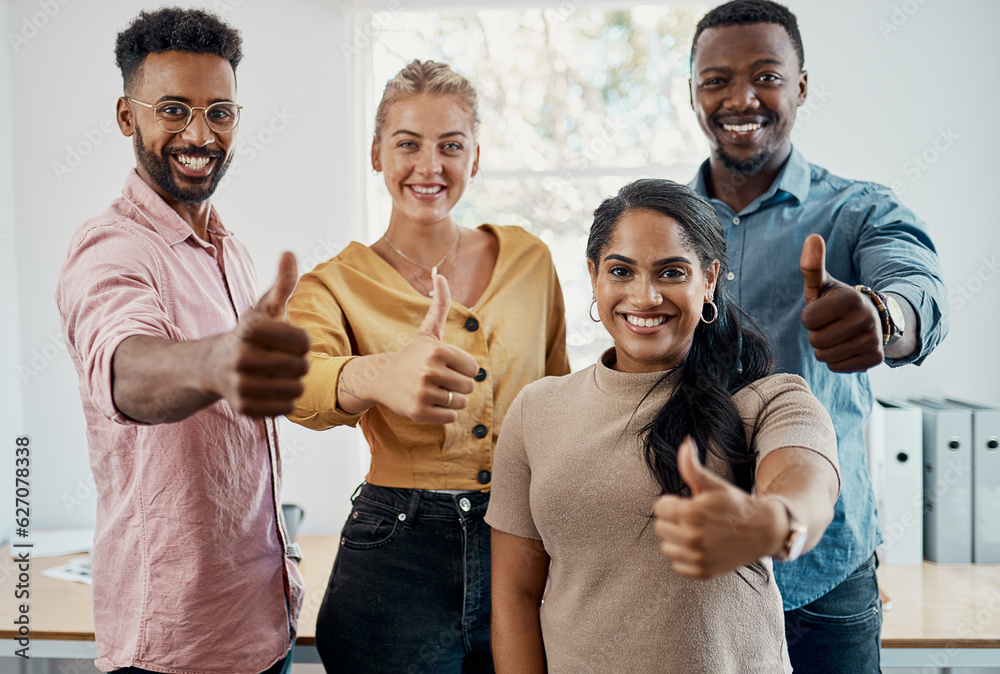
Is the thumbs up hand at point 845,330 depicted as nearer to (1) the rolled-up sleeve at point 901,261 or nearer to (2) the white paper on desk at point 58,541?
(1) the rolled-up sleeve at point 901,261

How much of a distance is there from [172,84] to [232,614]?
94cm

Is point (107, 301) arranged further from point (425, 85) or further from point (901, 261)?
point (901, 261)

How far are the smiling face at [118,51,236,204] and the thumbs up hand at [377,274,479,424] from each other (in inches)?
23.5

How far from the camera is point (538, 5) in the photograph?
2592 mm

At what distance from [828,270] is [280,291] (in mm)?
1133

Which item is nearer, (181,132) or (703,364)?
(703,364)

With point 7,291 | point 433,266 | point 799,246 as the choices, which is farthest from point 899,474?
point 7,291

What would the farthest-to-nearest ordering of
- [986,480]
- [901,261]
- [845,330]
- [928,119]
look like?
1. [928,119]
2. [986,480]
3. [901,261]
4. [845,330]

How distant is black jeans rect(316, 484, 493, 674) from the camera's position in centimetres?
144

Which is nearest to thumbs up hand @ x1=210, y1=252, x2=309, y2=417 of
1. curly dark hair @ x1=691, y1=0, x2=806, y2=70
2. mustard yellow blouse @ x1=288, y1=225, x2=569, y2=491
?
mustard yellow blouse @ x1=288, y1=225, x2=569, y2=491

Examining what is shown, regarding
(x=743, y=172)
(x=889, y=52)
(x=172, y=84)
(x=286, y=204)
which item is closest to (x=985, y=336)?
(x=889, y=52)

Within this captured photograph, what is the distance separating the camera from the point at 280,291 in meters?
0.90

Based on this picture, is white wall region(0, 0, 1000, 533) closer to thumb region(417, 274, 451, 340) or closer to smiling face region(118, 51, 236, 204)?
smiling face region(118, 51, 236, 204)

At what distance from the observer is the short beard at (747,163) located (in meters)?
1.63
